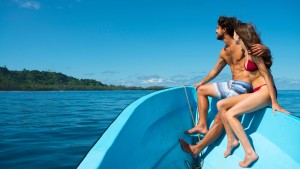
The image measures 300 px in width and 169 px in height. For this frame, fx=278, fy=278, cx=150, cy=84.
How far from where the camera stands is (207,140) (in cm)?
312

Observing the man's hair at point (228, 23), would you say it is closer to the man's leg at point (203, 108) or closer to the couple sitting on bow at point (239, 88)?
the couple sitting on bow at point (239, 88)

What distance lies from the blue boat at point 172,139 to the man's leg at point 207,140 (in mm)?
140

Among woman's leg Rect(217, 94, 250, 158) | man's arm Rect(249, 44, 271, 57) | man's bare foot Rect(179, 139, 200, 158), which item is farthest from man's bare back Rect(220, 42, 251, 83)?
man's bare foot Rect(179, 139, 200, 158)

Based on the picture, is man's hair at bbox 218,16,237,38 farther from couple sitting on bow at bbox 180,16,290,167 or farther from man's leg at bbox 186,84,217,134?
man's leg at bbox 186,84,217,134

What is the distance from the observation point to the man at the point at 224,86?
10.1ft

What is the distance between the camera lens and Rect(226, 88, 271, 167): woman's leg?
8.73 ft

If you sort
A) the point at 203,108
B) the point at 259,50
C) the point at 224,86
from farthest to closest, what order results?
the point at 203,108, the point at 224,86, the point at 259,50

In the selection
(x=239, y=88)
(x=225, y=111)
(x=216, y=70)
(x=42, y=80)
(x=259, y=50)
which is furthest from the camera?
(x=42, y=80)

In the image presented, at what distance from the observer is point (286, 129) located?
2494mm

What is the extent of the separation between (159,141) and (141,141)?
57 cm

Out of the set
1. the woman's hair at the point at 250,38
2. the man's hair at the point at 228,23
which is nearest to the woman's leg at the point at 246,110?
the woman's hair at the point at 250,38

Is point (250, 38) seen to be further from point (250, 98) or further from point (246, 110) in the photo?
point (246, 110)

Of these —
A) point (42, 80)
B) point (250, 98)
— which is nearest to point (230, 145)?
point (250, 98)

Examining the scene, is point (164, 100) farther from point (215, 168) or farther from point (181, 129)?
point (215, 168)
